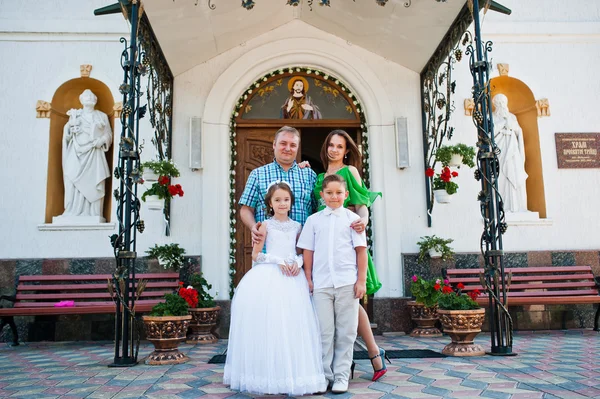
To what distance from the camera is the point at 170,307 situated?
502 cm

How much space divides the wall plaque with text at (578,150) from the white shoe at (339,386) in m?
5.73

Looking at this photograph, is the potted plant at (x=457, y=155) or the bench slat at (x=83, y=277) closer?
the potted plant at (x=457, y=155)

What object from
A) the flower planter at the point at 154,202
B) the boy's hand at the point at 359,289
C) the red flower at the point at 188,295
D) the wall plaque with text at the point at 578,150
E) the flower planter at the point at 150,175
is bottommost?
the red flower at the point at 188,295

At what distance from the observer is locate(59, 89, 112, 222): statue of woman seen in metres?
7.32

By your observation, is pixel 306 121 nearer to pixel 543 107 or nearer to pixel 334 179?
pixel 543 107

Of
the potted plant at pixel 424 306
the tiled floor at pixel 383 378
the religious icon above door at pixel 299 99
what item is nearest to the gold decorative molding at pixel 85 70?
the religious icon above door at pixel 299 99

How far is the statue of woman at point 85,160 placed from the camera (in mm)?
7320

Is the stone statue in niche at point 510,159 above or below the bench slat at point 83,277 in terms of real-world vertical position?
above

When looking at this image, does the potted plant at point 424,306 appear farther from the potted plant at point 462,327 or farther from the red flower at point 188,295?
the red flower at point 188,295

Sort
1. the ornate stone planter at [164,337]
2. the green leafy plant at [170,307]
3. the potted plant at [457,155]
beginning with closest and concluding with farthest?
the ornate stone planter at [164,337] < the green leafy plant at [170,307] < the potted plant at [457,155]

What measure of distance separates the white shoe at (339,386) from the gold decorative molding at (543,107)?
5.95m

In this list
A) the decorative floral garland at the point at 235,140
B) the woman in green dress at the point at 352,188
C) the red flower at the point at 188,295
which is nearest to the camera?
the woman in green dress at the point at 352,188

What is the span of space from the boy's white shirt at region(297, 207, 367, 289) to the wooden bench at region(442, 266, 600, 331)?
3.71 metres

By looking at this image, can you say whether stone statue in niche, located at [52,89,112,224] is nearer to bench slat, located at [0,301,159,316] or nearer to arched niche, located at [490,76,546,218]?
bench slat, located at [0,301,159,316]
